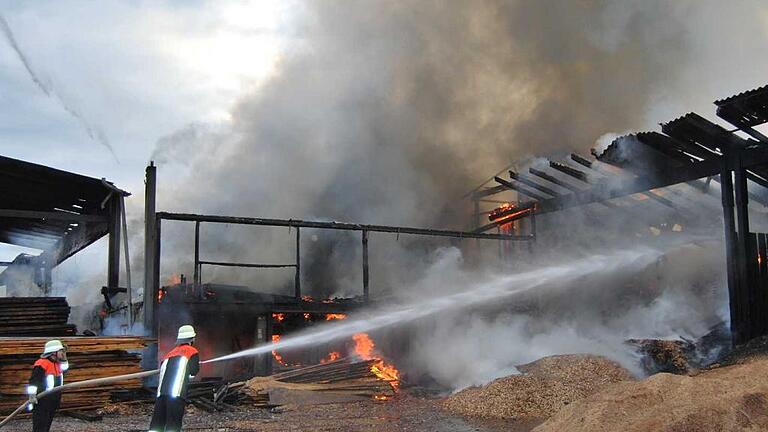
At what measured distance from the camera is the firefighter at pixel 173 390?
7.97 m

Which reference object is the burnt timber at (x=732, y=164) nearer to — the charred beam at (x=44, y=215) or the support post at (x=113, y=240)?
the support post at (x=113, y=240)

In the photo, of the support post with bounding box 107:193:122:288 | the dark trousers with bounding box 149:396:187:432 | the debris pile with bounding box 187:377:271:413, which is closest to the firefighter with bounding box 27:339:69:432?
the dark trousers with bounding box 149:396:187:432

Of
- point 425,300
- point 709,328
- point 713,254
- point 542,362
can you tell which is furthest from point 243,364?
point 713,254

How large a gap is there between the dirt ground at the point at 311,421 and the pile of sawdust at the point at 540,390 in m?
0.49

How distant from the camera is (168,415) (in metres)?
7.95

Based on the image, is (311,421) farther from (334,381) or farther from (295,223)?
(295,223)

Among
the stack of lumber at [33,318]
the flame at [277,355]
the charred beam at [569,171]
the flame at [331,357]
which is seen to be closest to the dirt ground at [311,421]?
the stack of lumber at [33,318]

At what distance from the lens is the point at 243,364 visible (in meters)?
14.8

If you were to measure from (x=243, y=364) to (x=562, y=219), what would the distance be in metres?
10.0

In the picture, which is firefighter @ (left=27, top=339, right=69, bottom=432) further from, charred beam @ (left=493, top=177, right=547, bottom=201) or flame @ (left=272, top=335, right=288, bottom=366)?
charred beam @ (left=493, top=177, right=547, bottom=201)

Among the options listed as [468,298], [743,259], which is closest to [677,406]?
[743,259]

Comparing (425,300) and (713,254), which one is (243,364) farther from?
(713,254)

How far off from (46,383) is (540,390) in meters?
7.72

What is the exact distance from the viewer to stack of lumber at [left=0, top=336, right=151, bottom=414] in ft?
35.1
